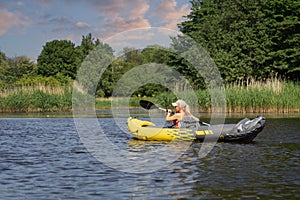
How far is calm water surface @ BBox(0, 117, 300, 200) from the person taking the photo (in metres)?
7.64

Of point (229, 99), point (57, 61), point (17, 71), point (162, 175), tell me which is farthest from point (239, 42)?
point (17, 71)

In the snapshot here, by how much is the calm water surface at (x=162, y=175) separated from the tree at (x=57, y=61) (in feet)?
170

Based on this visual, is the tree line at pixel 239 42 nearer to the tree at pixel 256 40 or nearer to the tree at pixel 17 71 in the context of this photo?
the tree at pixel 256 40

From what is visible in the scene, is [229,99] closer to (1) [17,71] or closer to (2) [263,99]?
(2) [263,99]

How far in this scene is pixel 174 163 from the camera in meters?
10.5

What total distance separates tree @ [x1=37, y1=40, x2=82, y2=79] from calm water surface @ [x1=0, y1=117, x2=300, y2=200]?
51.9 metres

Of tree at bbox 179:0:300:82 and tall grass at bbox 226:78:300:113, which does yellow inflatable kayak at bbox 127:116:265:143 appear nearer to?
tall grass at bbox 226:78:300:113

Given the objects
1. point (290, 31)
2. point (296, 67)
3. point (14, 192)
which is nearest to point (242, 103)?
point (296, 67)

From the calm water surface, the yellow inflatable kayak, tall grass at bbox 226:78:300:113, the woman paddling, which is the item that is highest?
tall grass at bbox 226:78:300:113

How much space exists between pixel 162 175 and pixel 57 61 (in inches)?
2305

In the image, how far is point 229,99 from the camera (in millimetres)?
26328

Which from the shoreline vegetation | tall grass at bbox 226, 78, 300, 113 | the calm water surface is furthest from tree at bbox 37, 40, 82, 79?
the calm water surface

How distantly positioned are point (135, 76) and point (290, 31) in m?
15.5

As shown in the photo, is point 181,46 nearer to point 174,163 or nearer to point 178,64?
point 178,64
